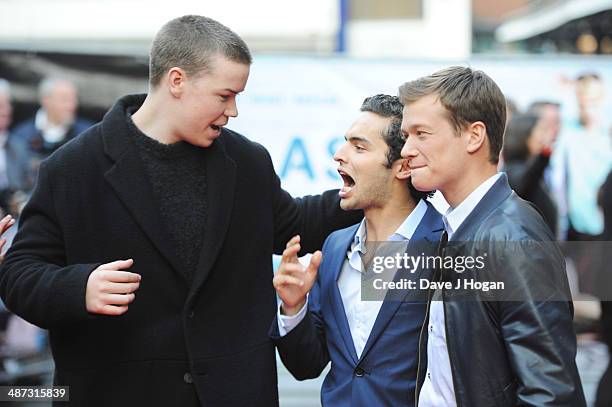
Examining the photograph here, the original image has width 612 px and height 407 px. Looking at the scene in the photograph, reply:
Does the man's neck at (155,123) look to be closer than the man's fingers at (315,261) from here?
No

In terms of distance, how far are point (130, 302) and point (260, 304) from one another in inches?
21.4

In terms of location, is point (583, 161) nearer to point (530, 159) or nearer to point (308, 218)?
point (530, 159)

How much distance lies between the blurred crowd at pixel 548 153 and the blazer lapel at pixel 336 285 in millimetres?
3174

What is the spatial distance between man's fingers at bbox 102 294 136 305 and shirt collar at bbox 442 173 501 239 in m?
1.04

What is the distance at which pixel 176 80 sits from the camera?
313 centimetres

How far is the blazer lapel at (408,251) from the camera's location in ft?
9.27

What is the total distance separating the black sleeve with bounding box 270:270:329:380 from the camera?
283cm

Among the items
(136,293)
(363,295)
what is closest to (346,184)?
(363,295)

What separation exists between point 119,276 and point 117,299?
0.07 meters

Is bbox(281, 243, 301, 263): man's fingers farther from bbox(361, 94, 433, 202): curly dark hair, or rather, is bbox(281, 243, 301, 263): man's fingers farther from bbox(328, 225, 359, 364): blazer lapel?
bbox(361, 94, 433, 202): curly dark hair

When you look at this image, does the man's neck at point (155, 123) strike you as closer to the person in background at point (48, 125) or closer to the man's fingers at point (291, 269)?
the man's fingers at point (291, 269)

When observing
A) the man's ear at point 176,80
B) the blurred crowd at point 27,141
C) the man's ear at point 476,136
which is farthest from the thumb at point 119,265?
the blurred crowd at point 27,141

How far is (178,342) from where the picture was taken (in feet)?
9.80

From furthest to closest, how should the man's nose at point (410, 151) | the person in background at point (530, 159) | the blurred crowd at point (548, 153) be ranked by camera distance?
the blurred crowd at point (548, 153)
the person in background at point (530, 159)
the man's nose at point (410, 151)
